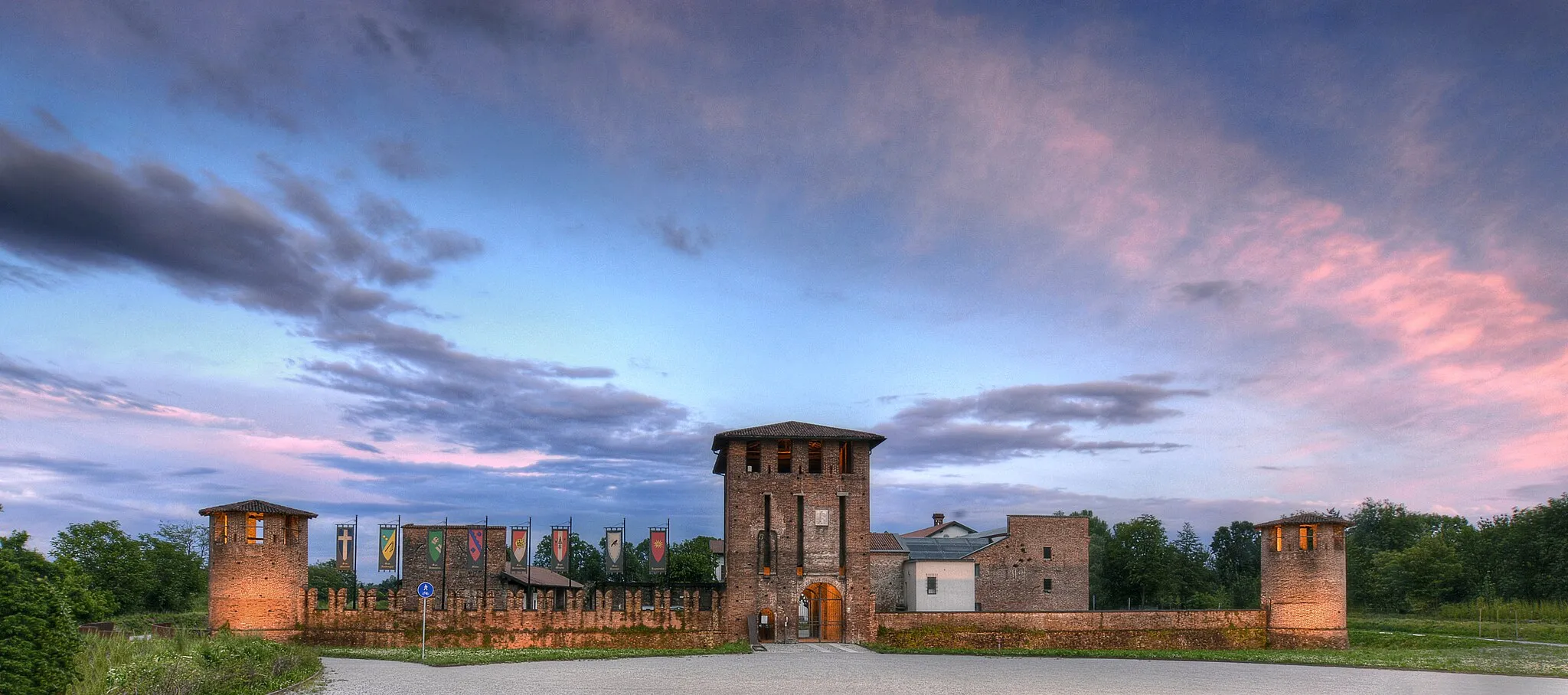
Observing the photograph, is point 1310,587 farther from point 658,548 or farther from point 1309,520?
point 658,548

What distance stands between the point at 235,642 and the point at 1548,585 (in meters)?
80.5

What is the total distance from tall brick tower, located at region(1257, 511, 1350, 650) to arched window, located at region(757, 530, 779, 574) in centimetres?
2104

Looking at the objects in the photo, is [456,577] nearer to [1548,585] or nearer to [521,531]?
[521,531]

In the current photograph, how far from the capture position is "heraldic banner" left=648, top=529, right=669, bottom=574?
41.4m

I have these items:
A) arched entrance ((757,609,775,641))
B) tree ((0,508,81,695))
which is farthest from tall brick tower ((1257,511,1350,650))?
tree ((0,508,81,695))

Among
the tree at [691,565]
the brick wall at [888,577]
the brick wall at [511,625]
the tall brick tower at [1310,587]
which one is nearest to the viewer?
the brick wall at [511,625]

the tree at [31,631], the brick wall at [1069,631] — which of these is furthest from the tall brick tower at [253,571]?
the brick wall at [1069,631]

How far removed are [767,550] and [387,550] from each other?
1510 centimetres

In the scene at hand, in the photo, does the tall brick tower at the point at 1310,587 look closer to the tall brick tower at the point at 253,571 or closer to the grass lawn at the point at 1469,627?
the grass lawn at the point at 1469,627

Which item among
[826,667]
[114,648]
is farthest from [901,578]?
[114,648]

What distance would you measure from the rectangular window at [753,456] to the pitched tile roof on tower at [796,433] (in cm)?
66

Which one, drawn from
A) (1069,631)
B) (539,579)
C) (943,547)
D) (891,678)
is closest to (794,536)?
(1069,631)

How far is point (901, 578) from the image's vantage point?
194ft

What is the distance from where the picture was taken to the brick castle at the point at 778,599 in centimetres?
3775
